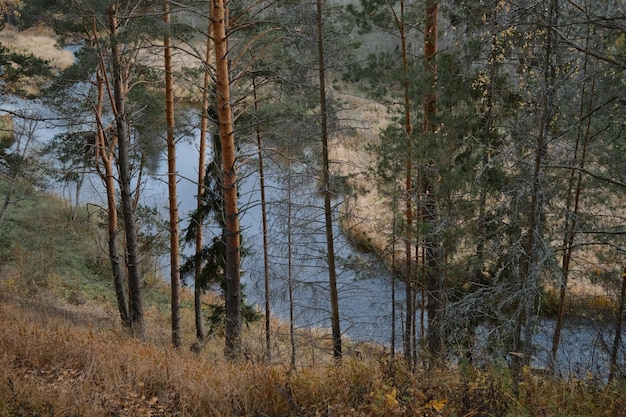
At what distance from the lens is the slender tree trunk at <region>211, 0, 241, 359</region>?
713 centimetres

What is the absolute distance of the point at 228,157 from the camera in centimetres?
768

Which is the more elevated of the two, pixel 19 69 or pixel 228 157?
pixel 19 69

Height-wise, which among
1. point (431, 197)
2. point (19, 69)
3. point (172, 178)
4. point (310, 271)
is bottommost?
point (310, 271)

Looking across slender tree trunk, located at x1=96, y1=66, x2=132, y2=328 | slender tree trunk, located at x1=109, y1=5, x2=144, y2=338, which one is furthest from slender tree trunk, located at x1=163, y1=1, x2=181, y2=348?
slender tree trunk, located at x1=96, y1=66, x2=132, y2=328

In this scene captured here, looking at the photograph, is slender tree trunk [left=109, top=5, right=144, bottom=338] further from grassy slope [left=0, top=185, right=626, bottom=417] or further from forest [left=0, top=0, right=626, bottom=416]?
grassy slope [left=0, top=185, right=626, bottom=417]

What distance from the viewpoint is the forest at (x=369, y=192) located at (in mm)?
3906

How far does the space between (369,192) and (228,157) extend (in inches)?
127

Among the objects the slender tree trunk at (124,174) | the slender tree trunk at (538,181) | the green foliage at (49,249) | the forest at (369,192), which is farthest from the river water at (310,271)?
the green foliage at (49,249)

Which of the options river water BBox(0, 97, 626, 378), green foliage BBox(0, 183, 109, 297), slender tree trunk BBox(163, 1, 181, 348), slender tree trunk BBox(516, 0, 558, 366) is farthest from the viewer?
green foliage BBox(0, 183, 109, 297)

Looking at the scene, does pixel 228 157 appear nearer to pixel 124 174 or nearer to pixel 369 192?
pixel 124 174

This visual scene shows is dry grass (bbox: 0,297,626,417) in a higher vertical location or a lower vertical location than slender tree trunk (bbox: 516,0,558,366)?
lower

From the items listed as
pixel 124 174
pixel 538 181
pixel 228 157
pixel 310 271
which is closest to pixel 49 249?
pixel 310 271

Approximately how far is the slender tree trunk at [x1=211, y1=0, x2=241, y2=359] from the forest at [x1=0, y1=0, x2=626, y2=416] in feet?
0.10

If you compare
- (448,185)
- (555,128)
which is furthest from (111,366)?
(555,128)
